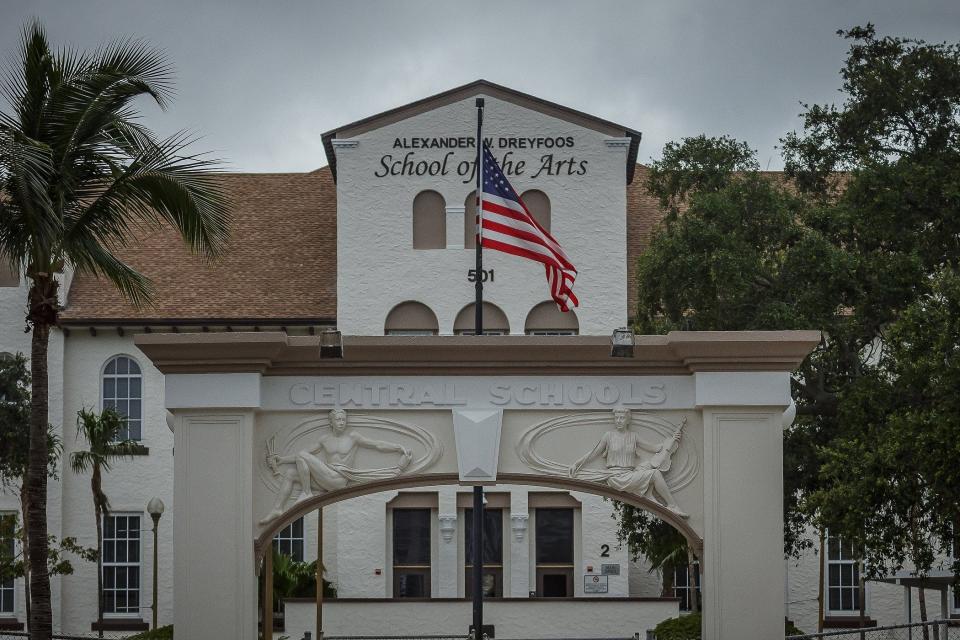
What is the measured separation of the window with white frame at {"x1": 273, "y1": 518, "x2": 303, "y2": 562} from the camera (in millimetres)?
39219

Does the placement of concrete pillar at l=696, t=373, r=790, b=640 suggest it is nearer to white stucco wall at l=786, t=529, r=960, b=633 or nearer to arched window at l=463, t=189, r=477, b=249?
arched window at l=463, t=189, r=477, b=249

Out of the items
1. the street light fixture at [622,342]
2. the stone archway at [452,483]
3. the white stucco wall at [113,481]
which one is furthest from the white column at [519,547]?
the street light fixture at [622,342]

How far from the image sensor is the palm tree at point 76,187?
18656mm

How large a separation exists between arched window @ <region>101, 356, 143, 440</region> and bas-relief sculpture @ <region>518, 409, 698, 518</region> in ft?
79.7

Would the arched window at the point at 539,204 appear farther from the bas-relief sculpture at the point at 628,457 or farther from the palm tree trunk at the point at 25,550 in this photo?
the bas-relief sculpture at the point at 628,457

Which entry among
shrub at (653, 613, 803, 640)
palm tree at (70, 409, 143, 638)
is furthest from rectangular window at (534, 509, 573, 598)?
palm tree at (70, 409, 143, 638)

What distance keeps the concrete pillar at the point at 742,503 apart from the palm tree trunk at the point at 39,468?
7673 millimetres

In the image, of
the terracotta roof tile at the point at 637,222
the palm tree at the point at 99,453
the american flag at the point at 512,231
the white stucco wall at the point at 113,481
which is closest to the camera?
the american flag at the point at 512,231

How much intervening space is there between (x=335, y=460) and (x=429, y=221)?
2127 cm

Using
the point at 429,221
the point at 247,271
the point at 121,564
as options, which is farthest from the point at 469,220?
the point at 121,564

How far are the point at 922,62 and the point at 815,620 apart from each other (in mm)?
17199

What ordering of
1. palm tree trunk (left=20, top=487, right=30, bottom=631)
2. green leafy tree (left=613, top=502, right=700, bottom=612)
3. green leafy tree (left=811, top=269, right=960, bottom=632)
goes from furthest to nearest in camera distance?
1. palm tree trunk (left=20, top=487, right=30, bottom=631)
2. green leafy tree (left=613, top=502, right=700, bottom=612)
3. green leafy tree (left=811, top=269, right=960, bottom=632)

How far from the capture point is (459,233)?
125 ft

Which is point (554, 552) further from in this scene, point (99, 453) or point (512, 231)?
point (512, 231)
